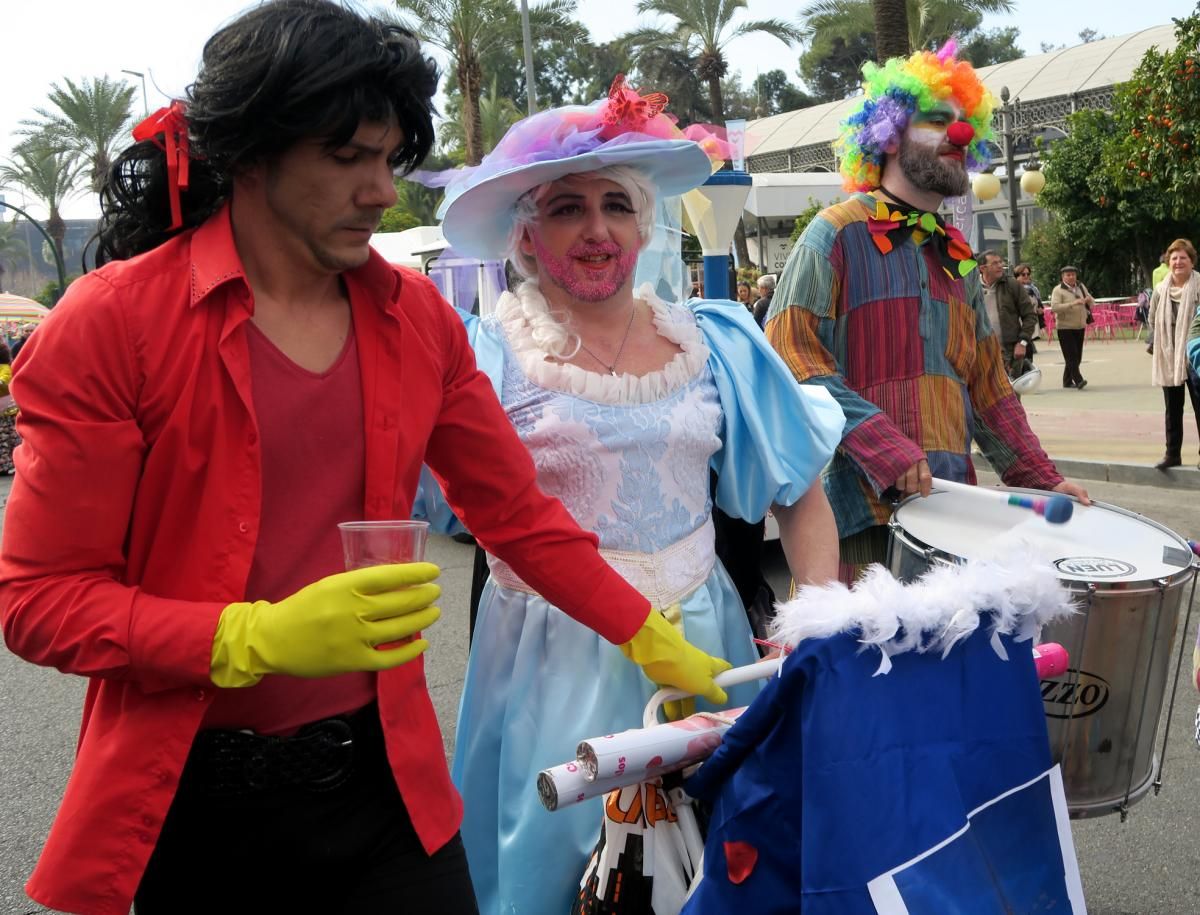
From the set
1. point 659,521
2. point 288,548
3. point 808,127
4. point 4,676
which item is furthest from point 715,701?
point 808,127

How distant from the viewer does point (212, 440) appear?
153cm

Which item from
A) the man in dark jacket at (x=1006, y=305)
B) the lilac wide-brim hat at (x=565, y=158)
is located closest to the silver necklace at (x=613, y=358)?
the lilac wide-brim hat at (x=565, y=158)

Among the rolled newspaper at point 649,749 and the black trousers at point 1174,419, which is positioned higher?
the rolled newspaper at point 649,749

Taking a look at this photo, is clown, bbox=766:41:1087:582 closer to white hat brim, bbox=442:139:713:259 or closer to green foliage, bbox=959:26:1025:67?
white hat brim, bbox=442:139:713:259

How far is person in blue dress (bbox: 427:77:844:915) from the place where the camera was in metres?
2.30

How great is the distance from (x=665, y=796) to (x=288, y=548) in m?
0.73

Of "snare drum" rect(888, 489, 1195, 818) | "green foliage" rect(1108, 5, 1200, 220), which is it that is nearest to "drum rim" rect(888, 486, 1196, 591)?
"snare drum" rect(888, 489, 1195, 818)

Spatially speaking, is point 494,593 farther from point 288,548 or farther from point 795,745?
point 795,745

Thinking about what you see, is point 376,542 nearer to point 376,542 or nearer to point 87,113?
point 376,542

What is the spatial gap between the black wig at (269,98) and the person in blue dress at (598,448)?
2.50 feet

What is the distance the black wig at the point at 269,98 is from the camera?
1.53 meters

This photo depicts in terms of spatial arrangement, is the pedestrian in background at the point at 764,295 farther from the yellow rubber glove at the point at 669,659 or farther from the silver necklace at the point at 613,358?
the yellow rubber glove at the point at 669,659

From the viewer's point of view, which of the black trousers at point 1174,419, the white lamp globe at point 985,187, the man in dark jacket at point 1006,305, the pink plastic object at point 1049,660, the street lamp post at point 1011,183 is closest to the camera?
the pink plastic object at point 1049,660

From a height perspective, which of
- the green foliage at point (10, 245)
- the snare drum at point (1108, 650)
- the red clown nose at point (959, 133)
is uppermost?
the green foliage at point (10, 245)
